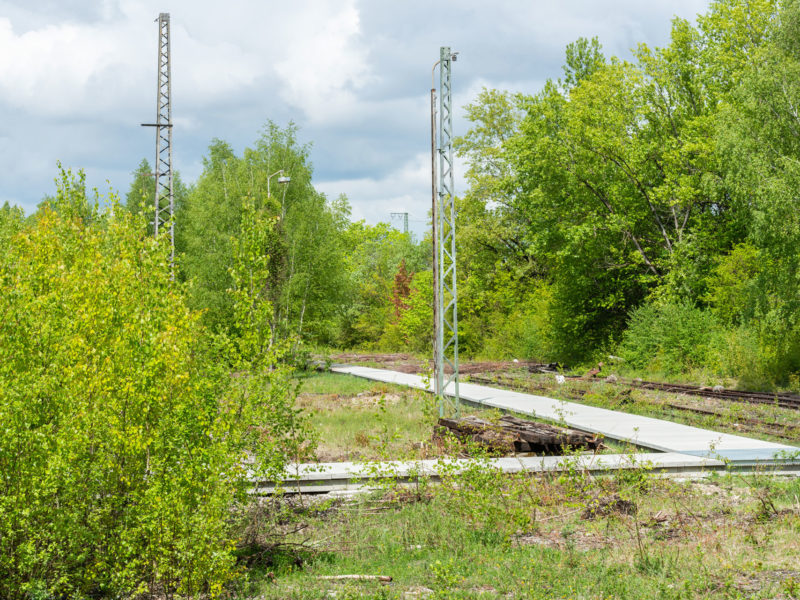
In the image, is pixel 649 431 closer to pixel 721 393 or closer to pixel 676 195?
pixel 721 393

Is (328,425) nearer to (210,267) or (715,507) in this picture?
(715,507)

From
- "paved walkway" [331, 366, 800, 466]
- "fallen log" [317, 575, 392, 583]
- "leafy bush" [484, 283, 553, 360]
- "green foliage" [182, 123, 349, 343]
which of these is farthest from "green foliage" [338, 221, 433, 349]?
"fallen log" [317, 575, 392, 583]

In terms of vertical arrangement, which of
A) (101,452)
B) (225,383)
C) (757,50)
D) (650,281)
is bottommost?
(101,452)

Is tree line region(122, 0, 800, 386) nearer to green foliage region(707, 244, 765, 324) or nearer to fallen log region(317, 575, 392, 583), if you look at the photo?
green foliage region(707, 244, 765, 324)

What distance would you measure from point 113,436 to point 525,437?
23.6 ft

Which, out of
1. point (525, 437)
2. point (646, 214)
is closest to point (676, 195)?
point (646, 214)

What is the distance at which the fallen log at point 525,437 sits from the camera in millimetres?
11188

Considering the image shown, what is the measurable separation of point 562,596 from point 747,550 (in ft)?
7.19

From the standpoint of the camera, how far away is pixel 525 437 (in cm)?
1134

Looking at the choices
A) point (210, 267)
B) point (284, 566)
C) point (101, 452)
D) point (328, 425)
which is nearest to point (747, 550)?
point (284, 566)

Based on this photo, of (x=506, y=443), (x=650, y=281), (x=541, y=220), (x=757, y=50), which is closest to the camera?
(x=506, y=443)

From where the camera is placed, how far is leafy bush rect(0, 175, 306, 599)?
17.6ft

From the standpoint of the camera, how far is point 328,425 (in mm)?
14523

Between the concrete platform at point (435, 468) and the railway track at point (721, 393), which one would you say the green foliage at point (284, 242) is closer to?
the railway track at point (721, 393)
